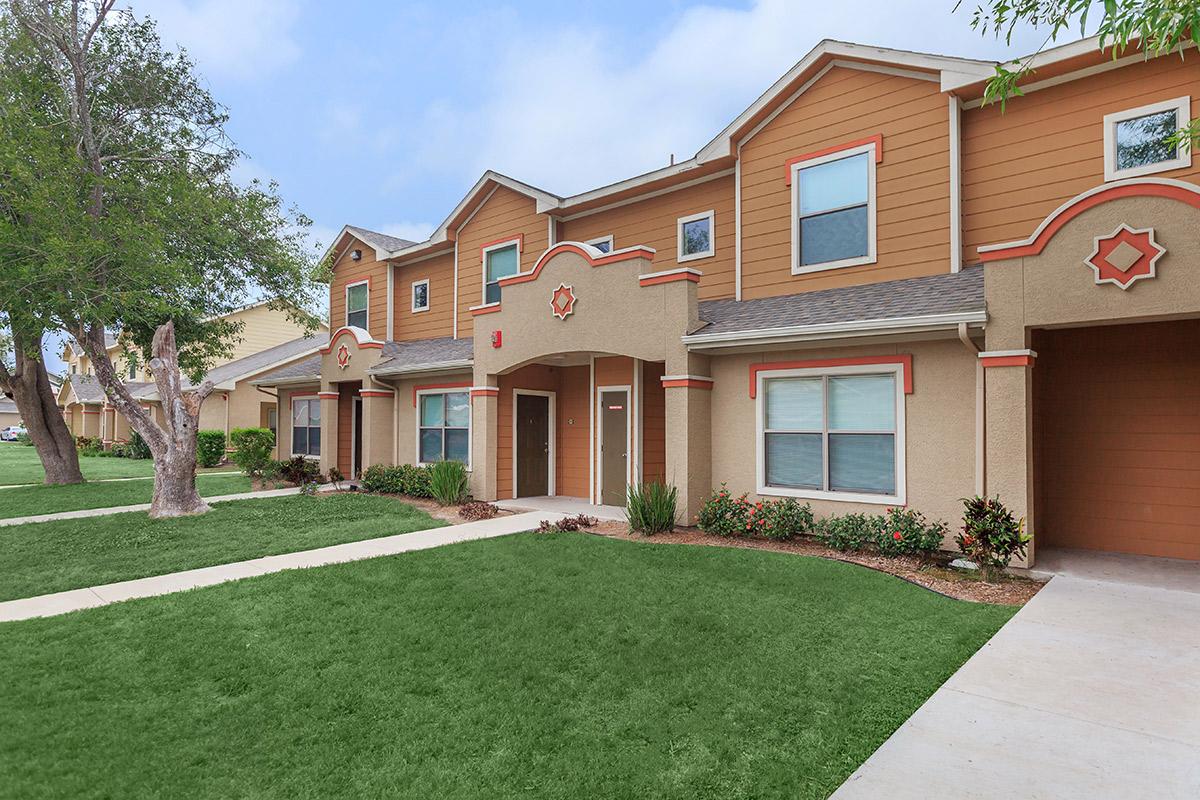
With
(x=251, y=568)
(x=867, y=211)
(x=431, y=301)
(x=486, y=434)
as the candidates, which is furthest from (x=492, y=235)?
A: (x=251, y=568)

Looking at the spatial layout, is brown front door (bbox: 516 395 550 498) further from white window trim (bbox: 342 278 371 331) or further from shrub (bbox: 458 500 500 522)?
white window trim (bbox: 342 278 371 331)

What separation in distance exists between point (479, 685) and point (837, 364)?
21.5 feet

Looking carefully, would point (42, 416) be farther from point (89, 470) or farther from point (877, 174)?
point (877, 174)

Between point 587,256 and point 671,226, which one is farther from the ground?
point 671,226

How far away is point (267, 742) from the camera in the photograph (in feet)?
11.5

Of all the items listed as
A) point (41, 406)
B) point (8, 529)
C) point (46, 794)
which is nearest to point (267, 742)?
point (46, 794)

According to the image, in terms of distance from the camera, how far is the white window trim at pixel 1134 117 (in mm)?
7617

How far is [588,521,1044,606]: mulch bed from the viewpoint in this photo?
20.7 ft

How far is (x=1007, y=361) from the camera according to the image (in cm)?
706

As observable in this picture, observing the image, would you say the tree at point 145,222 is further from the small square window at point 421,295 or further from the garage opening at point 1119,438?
the garage opening at point 1119,438

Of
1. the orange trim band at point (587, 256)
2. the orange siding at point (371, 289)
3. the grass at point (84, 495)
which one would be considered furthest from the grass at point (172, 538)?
the orange siding at point (371, 289)

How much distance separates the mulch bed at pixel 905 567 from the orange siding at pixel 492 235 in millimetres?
7106

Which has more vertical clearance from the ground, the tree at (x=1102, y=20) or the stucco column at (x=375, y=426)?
the tree at (x=1102, y=20)

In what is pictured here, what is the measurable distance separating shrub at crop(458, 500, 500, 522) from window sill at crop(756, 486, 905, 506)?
4.68m
